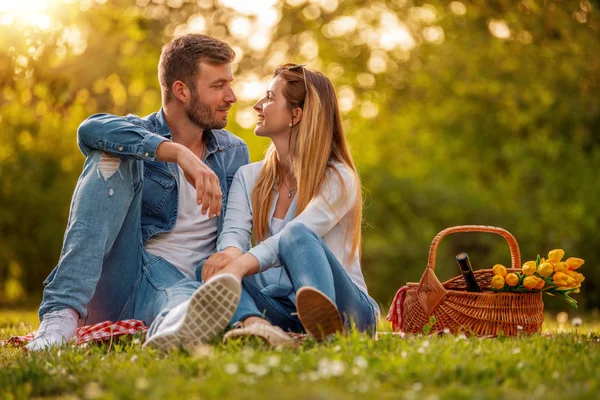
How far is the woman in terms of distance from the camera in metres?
3.35

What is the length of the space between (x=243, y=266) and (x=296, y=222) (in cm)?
31

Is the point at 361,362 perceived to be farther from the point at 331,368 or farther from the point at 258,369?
the point at 258,369

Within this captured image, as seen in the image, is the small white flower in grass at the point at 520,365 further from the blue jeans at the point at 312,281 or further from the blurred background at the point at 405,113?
the blurred background at the point at 405,113

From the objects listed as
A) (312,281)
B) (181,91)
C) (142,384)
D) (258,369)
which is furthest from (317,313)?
(181,91)

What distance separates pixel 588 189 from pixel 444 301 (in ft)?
25.6

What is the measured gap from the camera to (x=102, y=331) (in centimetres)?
372

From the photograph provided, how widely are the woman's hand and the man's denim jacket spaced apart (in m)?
0.73

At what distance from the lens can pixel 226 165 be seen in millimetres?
4578

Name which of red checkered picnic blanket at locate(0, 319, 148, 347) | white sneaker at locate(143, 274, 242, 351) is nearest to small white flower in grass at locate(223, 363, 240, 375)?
white sneaker at locate(143, 274, 242, 351)

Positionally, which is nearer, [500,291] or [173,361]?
[173,361]

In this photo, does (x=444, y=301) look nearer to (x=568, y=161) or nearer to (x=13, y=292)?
(x=13, y=292)

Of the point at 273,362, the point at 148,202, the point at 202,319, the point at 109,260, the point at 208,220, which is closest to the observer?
the point at 273,362

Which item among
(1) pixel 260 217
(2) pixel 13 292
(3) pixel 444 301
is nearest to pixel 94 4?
(2) pixel 13 292

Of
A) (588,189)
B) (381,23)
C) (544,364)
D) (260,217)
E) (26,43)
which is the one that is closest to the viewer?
(544,364)
